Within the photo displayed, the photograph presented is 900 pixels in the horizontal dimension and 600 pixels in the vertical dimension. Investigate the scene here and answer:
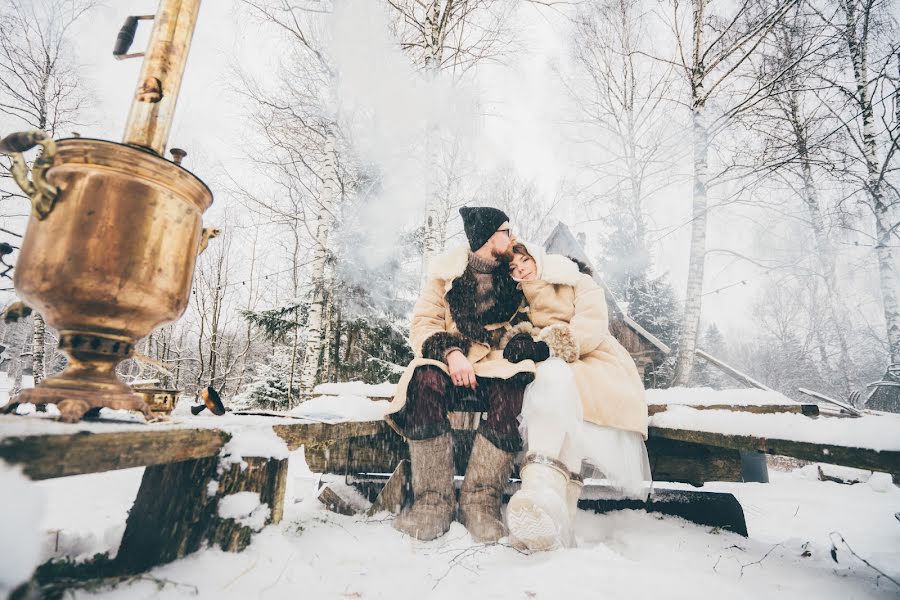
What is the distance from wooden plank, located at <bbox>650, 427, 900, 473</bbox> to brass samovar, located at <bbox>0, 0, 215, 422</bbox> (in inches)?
77.0

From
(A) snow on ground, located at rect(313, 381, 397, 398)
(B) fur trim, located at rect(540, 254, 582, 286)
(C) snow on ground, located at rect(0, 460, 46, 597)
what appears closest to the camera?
(C) snow on ground, located at rect(0, 460, 46, 597)

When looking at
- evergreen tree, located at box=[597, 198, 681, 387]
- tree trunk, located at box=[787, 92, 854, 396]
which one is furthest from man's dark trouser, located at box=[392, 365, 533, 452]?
evergreen tree, located at box=[597, 198, 681, 387]

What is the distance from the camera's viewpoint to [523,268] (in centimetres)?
231

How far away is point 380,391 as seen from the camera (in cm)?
257

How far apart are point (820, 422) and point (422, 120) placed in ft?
21.9

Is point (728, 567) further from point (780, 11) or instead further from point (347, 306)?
point (780, 11)

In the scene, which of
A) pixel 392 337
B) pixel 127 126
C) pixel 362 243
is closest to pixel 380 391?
pixel 127 126

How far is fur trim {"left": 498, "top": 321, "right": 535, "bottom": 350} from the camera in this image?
2193mm

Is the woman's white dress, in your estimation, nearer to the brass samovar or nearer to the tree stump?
the tree stump

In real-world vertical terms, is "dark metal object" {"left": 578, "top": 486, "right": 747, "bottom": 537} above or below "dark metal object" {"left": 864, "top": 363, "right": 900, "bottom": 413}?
below

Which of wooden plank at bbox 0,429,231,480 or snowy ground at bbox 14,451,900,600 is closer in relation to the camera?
wooden plank at bbox 0,429,231,480

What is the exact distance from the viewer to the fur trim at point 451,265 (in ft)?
7.62

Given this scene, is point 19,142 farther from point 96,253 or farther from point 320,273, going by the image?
point 320,273

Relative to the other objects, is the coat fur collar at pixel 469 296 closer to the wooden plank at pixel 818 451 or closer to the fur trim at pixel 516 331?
the fur trim at pixel 516 331
